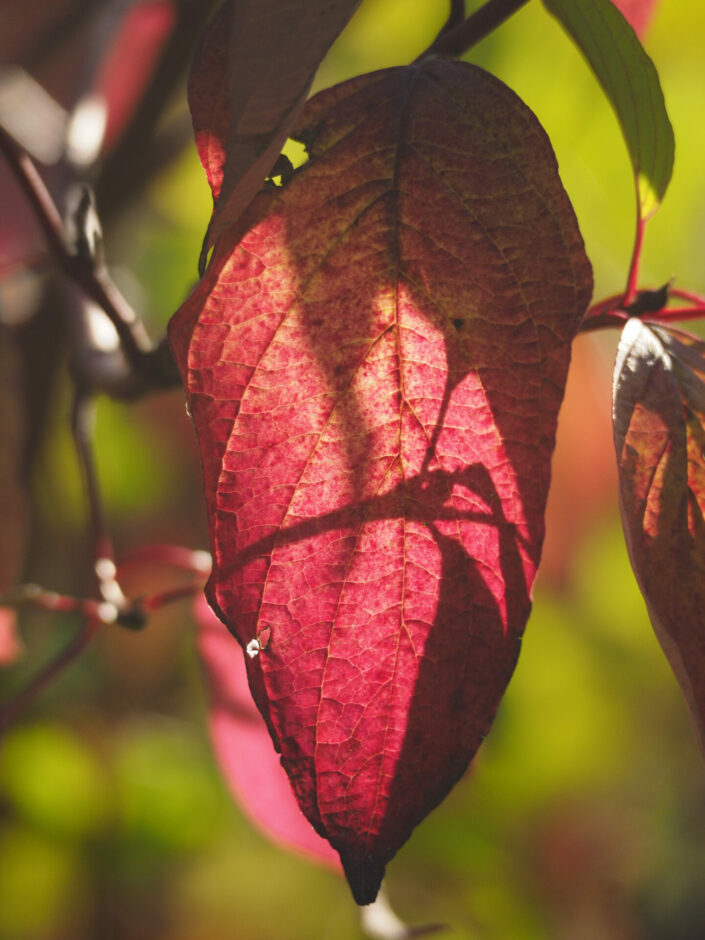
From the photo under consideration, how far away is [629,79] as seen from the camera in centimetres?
30

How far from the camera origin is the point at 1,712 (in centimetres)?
52

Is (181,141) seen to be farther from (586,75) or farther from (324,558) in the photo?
(324,558)

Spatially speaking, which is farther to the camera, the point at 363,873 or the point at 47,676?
the point at 47,676

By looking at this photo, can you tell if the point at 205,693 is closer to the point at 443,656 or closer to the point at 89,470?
the point at 89,470

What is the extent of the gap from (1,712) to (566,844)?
3.71 ft

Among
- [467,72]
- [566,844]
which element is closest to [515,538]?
[467,72]

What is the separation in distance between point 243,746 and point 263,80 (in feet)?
1.43

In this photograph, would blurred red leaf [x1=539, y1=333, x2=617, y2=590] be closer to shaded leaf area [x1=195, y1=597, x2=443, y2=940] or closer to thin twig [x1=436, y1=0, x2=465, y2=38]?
shaded leaf area [x1=195, y1=597, x2=443, y2=940]

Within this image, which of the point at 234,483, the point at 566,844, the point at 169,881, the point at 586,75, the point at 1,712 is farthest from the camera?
the point at 566,844

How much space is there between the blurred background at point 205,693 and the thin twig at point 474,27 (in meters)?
0.71

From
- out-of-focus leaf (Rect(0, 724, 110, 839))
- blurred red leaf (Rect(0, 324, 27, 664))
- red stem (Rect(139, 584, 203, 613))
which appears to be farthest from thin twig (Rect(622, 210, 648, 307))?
out-of-focus leaf (Rect(0, 724, 110, 839))

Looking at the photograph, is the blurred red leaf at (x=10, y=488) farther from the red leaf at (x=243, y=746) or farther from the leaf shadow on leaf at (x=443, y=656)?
the leaf shadow on leaf at (x=443, y=656)

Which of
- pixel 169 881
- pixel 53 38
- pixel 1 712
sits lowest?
pixel 169 881

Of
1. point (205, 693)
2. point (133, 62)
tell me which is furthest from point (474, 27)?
point (133, 62)
